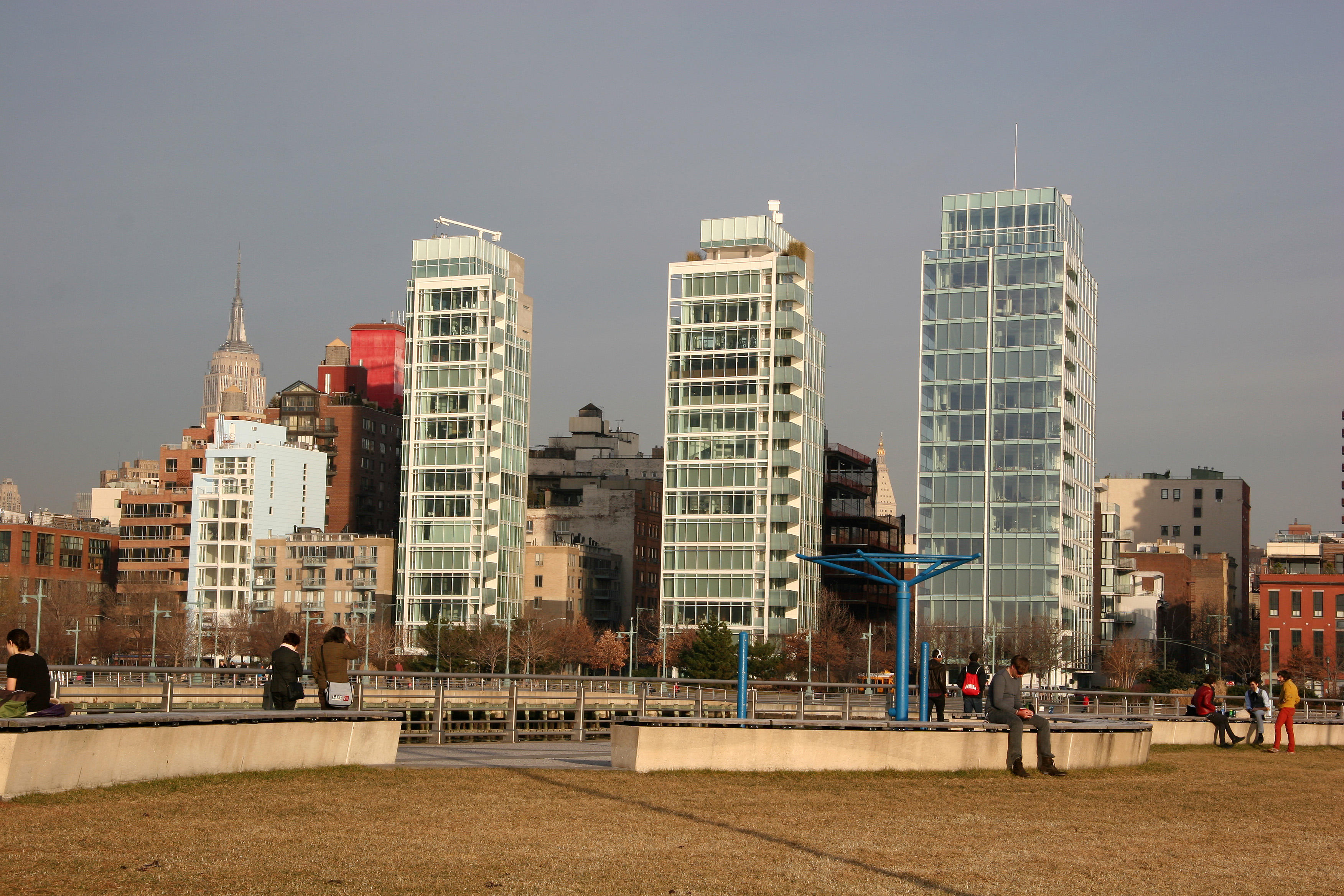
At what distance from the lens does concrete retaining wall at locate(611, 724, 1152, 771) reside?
2003 cm

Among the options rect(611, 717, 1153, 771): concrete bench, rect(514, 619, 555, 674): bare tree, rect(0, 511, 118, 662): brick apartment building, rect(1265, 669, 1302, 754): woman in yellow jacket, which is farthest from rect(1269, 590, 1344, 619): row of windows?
rect(611, 717, 1153, 771): concrete bench

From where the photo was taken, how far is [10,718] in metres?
14.4

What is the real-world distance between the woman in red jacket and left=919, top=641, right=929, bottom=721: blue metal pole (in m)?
7.19

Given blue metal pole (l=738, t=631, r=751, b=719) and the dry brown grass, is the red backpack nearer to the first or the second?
blue metal pole (l=738, t=631, r=751, b=719)

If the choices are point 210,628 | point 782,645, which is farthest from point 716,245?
point 210,628

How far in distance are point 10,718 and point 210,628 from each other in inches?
4684

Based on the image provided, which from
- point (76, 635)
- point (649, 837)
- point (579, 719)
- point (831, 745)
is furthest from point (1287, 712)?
point (76, 635)

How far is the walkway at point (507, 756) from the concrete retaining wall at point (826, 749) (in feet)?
4.49

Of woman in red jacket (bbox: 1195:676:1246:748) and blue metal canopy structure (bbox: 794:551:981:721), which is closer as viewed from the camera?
blue metal canopy structure (bbox: 794:551:981:721)

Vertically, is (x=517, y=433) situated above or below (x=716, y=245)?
below

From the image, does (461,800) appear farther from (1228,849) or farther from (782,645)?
(782,645)

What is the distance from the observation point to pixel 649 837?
44.8ft

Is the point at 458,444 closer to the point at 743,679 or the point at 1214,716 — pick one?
the point at 1214,716

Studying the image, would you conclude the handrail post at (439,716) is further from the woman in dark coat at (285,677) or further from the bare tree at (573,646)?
the bare tree at (573,646)
